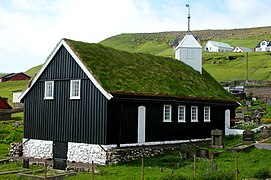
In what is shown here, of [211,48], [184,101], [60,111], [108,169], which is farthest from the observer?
[211,48]

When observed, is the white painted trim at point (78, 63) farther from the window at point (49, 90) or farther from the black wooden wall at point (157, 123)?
the window at point (49, 90)

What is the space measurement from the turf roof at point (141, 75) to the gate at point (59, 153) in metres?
5.28

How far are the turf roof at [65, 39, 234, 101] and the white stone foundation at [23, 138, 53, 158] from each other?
6.31 meters

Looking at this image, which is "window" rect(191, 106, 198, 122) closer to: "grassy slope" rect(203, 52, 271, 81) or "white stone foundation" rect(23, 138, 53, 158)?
"white stone foundation" rect(23, 138, 53, 158)

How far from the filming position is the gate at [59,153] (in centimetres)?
2716

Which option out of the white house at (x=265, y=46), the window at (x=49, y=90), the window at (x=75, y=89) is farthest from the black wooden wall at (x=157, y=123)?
the white house at (x=265, y=46)

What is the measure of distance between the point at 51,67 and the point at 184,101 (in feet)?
31.8

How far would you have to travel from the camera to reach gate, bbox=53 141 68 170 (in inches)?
1069

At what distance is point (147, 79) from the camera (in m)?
31.3

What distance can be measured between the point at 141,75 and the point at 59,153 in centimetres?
789

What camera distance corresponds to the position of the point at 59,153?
29.2 meters

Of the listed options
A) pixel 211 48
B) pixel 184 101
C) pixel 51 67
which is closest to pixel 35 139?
pixel 51 67

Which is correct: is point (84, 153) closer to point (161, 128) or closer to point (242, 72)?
point (161, 128)

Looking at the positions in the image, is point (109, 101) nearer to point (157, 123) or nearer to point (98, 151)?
point (98, 151)
